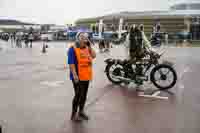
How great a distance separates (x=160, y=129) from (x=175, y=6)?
99.9 m

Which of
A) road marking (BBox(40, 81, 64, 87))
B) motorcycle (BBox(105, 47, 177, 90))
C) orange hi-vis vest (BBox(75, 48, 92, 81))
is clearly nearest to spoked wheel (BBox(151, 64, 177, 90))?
motorcycle (BBox(105, 47, 177, 90))

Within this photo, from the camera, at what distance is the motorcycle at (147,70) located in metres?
8.98

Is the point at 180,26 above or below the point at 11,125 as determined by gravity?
above

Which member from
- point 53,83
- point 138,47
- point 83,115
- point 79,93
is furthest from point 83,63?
point 53,83

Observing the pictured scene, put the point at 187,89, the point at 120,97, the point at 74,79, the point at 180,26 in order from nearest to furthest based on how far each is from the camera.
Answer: the point at 74,79
the point at 120,97
the point at 187,89
the point at 180,26

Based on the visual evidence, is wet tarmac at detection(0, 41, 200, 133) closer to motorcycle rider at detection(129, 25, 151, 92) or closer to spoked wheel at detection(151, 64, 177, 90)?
spoked wheel at detection(151, 64, 177, 90)

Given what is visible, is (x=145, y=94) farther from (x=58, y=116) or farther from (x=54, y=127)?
(x=54, y=127)

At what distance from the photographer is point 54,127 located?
5723 mm

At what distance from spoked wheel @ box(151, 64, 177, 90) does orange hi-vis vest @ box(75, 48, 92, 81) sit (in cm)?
360

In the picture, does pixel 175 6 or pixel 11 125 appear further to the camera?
pixel 175 6

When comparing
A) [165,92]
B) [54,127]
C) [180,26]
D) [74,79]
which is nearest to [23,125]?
[54,127]

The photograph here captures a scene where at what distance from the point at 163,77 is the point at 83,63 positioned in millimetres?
3793

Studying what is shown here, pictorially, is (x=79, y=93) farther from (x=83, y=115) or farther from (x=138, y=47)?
(x=138, y=47)

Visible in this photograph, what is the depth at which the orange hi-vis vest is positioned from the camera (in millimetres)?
5895
